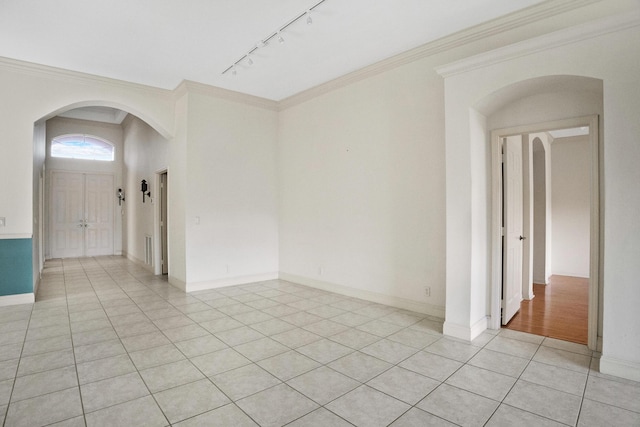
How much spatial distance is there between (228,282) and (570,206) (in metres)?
7.08

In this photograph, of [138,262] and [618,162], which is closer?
[618,162]

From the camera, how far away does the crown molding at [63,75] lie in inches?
175

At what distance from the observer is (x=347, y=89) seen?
16.5ft

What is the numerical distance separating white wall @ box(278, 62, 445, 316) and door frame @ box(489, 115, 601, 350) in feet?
1.80

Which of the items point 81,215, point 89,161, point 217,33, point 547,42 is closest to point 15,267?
point 217,33

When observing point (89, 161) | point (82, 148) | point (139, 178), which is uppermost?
point (82, 148)

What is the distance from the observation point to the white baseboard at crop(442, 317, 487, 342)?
10.9 ft

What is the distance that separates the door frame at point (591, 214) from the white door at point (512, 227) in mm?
103

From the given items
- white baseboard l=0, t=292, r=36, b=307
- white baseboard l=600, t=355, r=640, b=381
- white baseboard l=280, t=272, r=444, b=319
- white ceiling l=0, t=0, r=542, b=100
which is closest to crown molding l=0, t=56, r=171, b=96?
white ceiling l=0, t=0, r=542, b=100

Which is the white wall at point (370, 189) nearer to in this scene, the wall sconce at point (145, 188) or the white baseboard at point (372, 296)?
the white baseboard at point (372, 296)

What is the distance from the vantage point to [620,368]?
2.57 meters

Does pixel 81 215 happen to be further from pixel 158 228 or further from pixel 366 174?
pixel 366 174

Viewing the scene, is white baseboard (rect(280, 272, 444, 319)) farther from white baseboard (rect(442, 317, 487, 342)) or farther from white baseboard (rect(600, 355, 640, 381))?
white baseboard (rect(600, 355, 640, 381))

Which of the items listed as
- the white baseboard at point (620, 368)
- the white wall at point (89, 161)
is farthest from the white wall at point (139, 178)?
the white baseboard at point (620, 368)
